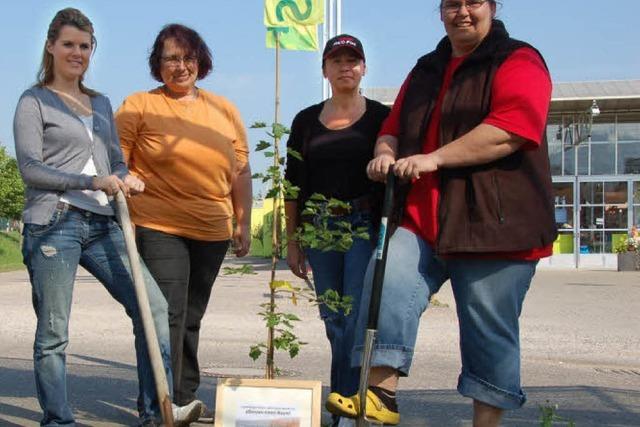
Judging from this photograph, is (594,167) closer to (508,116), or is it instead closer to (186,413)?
(186,413)

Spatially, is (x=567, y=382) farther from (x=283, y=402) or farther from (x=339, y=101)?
(x=283, y=402)

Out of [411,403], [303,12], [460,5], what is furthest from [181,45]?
[303,12]

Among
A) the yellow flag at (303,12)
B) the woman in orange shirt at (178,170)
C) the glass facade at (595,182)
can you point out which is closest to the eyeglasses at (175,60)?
the woman in orange shirt at (178,170)

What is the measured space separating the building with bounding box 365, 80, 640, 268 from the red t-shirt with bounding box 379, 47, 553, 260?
29256 mm

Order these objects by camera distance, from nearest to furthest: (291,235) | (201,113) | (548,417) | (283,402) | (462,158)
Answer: (462,158) < (283,402) < (548,417) < (291,235) < (201,113)

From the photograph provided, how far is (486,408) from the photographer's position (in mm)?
3779

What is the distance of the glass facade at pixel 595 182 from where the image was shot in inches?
1315

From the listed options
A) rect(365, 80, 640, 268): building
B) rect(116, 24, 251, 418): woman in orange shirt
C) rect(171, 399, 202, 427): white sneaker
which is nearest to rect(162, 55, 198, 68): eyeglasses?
rect(116, 24, 251, 418): woman in orange shirt

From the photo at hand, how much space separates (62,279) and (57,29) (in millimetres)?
1175

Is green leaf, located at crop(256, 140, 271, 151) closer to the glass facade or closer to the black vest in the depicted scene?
the black vest

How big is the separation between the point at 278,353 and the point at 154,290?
4.77m

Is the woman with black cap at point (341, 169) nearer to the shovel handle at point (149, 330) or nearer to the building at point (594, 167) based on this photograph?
the shovel handle at point (149, 330)

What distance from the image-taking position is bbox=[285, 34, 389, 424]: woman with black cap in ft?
15.9

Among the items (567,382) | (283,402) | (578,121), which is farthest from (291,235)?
(578,121)
